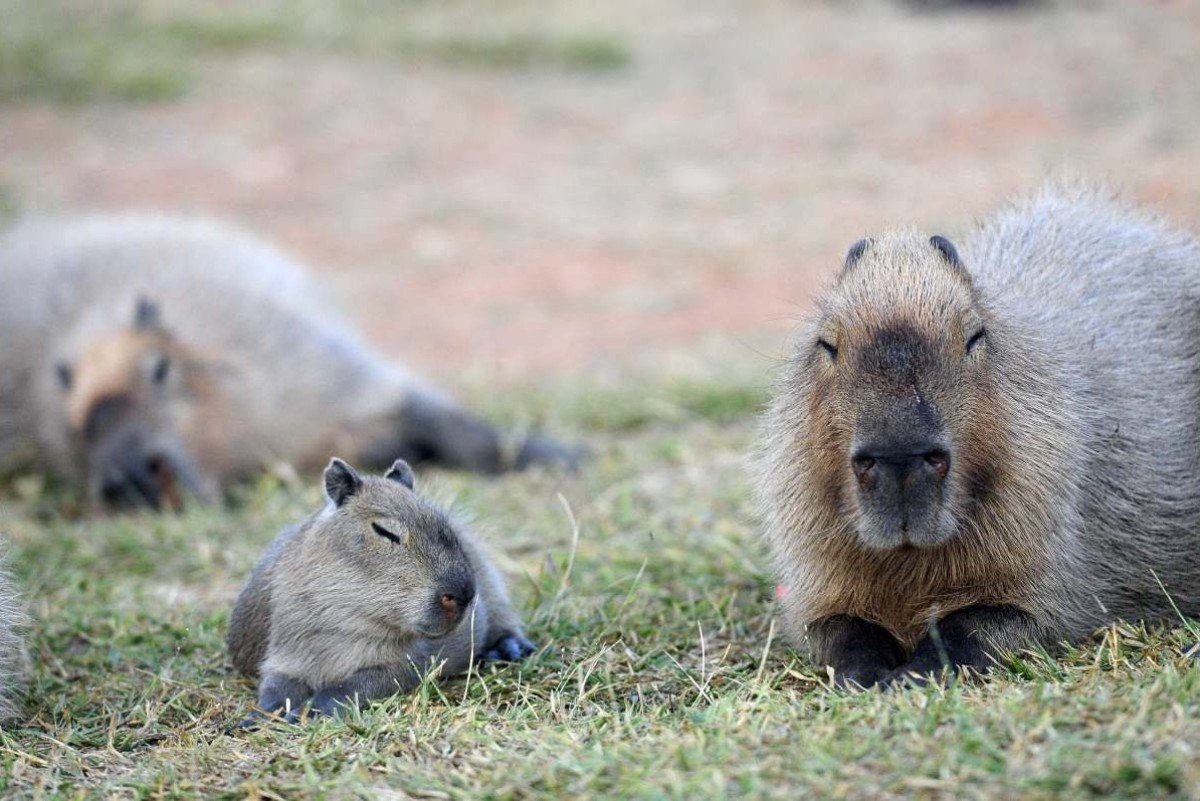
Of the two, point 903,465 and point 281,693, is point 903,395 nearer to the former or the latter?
point 903,465

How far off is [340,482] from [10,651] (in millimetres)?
1001

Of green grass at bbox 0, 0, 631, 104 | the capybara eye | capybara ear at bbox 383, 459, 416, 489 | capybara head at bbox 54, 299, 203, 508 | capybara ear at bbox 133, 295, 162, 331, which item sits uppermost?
green grass at bbox 0, 0, 631, 104

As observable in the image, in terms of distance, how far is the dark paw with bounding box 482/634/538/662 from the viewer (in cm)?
423

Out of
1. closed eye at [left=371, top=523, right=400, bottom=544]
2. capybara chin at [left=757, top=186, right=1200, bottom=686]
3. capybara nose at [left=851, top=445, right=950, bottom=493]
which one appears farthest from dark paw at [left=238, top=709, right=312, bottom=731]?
capybara nose at [left=851, top=445, right=950, bottom=493]

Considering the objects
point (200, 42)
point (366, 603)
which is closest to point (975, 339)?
point (366, 603)

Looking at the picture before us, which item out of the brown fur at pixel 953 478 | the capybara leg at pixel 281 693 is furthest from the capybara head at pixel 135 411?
the brown fur at pixel 953 478

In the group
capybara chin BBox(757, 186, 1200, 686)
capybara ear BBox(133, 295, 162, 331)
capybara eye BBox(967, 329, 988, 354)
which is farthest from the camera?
capybara ear BBox(133, 295, 162, 331)

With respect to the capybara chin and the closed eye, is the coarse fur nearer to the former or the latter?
the closed eye

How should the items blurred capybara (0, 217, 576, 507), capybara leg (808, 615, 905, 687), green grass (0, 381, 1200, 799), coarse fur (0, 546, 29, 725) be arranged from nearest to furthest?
green grass (0, 381, 1200, 799), capybara leg (808, 615, 905, 687), coarse fur (0, 546, 29, 725), blurred capybara (0, 217, 576, 507)

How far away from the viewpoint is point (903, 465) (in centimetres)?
347

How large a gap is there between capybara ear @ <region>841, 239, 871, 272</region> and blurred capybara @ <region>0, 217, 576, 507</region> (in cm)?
321

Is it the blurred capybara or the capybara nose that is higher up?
the capybara nose

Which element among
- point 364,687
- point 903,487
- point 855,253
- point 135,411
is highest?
point 855,253

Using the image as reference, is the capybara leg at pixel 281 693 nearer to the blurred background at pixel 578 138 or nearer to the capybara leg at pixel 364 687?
the capybara leg at pixel 364 687
